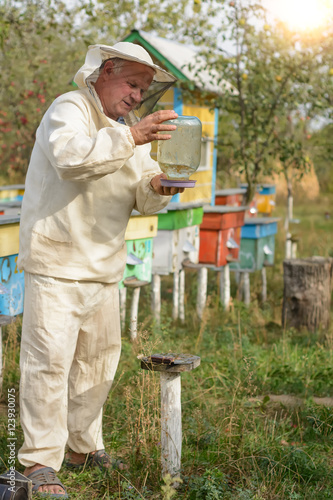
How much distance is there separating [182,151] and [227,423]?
202cm

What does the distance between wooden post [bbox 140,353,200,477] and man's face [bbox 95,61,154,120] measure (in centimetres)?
143

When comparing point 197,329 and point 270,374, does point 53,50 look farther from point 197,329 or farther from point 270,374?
point 270,374

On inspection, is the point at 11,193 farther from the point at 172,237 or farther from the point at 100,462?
the point at 100,462

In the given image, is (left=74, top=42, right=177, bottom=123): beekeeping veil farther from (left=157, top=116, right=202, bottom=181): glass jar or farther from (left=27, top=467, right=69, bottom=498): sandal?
(left=27, top=467, right=69, bottom=498): sandal

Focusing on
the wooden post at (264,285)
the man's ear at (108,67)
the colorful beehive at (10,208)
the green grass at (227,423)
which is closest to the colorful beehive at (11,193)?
the colorful beehive at (10,208)

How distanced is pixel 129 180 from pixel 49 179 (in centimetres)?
49

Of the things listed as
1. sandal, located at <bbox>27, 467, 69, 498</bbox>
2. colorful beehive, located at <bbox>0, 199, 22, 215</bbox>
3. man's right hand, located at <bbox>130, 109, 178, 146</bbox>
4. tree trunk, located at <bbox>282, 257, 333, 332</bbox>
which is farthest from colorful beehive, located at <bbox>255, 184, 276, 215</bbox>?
sandal, located at <bbox>27, 467, 69, 498</bbox>

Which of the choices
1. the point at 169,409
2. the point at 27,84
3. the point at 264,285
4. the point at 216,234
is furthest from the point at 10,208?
the point at 27,84

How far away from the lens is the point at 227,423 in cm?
463

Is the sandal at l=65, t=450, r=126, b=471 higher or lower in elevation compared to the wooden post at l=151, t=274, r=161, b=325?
lower

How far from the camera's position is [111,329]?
4004 mm

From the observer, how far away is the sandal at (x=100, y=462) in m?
3.94

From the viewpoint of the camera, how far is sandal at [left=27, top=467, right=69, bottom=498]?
351 cm

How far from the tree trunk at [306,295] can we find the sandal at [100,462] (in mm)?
4426
